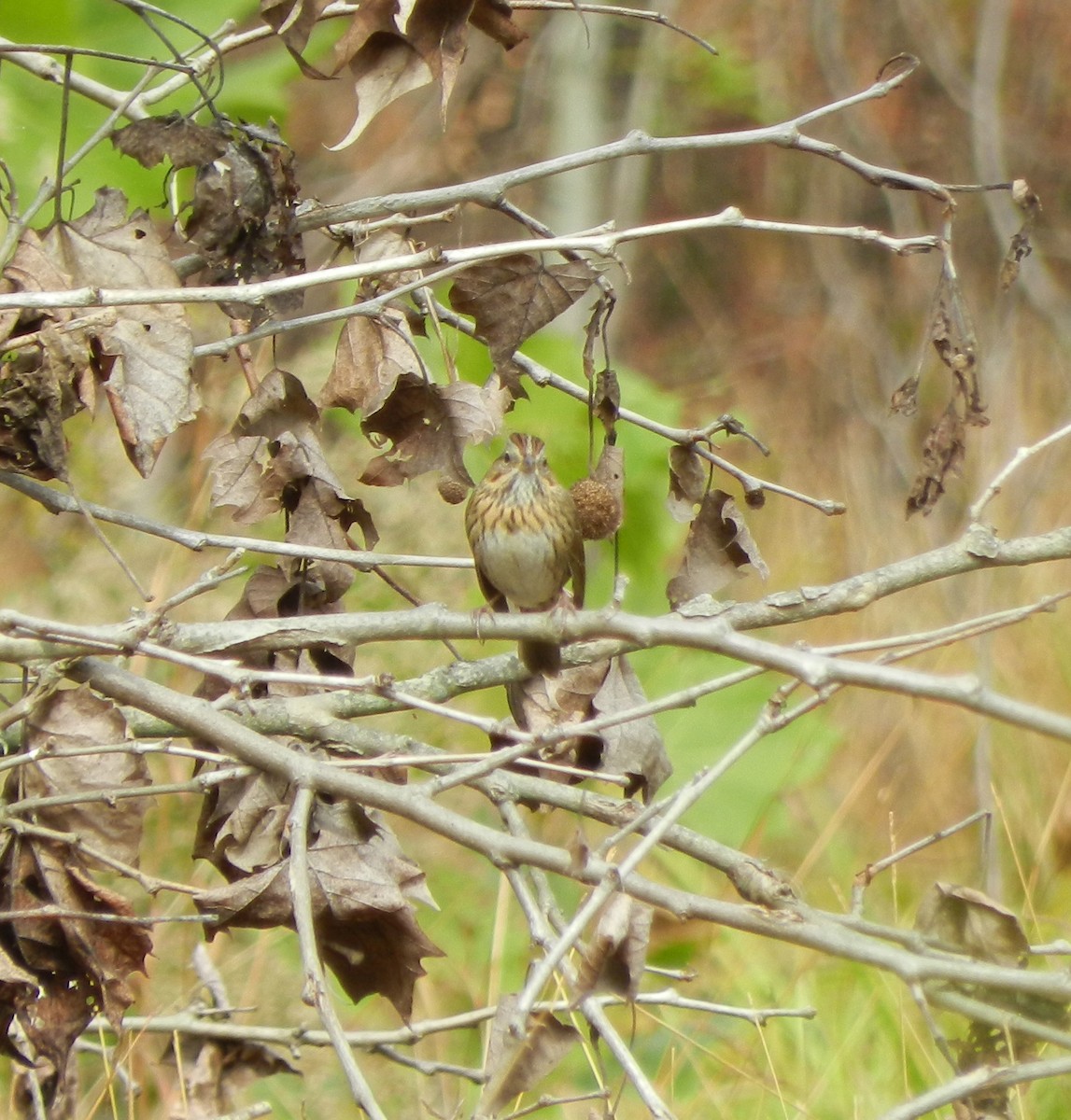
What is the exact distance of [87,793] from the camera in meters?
1.78

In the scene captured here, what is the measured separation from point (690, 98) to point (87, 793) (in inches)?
404

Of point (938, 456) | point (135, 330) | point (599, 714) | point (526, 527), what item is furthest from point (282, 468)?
point (526, 527)

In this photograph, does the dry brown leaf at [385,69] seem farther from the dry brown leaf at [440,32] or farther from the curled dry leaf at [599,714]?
the curled dry leaf at [599,714]

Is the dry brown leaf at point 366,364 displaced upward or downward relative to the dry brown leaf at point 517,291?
downward

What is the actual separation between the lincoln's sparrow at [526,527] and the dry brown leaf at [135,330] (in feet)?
5.61

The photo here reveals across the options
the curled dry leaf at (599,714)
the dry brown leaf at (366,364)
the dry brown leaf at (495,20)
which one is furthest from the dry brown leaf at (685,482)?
the dry brown leaf at (495,20)

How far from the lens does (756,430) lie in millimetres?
8953

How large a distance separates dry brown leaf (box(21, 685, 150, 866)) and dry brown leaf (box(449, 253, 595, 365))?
677mm

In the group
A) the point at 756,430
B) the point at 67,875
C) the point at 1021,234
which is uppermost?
the point at 1021,234

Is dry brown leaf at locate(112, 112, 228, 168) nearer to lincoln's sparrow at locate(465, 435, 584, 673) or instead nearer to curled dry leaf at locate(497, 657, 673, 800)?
curled dry leaf at locate(497, 657, 673, 800)

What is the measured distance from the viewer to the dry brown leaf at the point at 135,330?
194 centimetres

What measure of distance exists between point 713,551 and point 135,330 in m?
0.85

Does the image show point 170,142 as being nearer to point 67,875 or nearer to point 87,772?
point 87,772

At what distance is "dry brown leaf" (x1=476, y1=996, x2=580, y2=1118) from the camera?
1.30 metres
